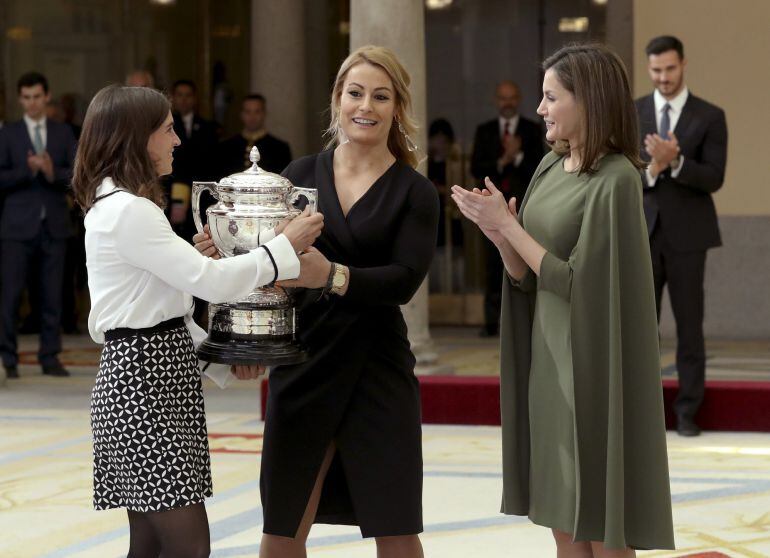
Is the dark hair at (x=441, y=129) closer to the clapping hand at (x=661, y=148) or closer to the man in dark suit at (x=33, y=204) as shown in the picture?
the man in dark suit at (x=33, y=204)

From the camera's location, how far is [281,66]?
1255 centimetres

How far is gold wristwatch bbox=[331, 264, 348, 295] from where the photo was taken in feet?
11.8

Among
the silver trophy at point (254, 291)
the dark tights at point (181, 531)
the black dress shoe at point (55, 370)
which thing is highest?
the silver trophy at point (254, 291)

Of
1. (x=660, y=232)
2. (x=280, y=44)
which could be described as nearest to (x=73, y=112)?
(x=280, y=44)

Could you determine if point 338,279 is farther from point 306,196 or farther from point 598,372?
point 598,372

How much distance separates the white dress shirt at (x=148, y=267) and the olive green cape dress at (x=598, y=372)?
2.25 feet

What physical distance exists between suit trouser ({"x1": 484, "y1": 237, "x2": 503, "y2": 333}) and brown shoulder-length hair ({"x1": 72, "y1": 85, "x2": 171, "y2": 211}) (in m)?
8.23

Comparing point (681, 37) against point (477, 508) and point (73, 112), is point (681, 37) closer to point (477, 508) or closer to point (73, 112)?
point (73, 112)

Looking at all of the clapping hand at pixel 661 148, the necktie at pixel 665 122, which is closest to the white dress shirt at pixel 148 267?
the clapping hand at pixel 661 148

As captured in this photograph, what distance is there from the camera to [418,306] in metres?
9.34

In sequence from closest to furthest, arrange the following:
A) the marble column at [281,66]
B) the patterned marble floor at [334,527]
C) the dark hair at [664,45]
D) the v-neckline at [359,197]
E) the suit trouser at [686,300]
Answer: the v-neckline at [359,197] → the patterned marble floor at [334,527] → the dark hair at [664,45] → the suit trouser at [686,300] → the marble column at [281,66]

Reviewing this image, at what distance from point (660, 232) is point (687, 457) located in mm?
1147

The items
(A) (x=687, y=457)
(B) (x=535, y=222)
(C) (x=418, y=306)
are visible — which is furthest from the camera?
(C) (x=418, y=306)

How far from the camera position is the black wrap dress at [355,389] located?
375cm
